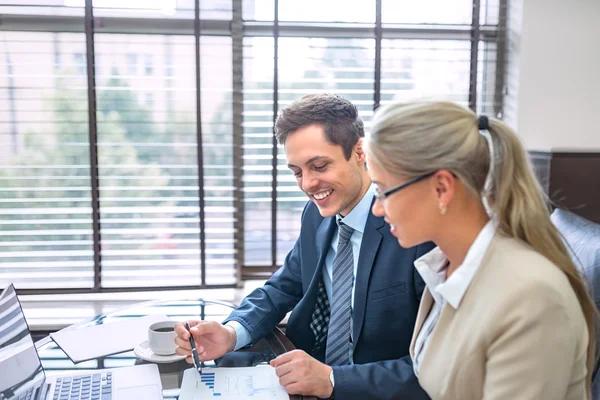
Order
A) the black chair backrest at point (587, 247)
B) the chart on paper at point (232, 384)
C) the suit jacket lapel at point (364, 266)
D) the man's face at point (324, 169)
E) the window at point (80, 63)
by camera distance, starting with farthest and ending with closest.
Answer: the window at point (80, 63) < the man's face at point (324, 169) < the suit jacket lapel at point (364, 266) < the black chair backrest at point (587, 247) < the chart on paper at point (232, 384)

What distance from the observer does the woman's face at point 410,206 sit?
951 mm

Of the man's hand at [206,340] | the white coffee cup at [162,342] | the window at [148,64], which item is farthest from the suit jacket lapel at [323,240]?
the window at [148,64]

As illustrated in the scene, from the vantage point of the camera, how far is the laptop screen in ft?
3.30

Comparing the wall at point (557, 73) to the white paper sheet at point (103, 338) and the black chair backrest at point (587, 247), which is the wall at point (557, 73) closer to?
the black chair backrest at point (587, 247)

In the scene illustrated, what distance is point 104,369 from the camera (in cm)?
126

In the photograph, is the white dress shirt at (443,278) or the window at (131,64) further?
the window at (131,64)

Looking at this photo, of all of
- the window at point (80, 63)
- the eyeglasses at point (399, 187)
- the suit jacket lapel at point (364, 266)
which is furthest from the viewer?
the window at point (80, 63)

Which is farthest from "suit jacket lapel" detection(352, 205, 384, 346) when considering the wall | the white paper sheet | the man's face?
the wall

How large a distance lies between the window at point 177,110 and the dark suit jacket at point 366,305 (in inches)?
47.3

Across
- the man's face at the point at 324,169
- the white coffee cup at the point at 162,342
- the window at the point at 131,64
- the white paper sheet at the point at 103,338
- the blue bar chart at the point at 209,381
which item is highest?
the window at the point at 131,64

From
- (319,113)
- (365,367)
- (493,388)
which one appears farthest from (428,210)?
(319,113)

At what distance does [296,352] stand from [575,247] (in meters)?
0.82

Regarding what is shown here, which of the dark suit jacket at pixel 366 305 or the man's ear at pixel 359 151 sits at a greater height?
the man's ear at pixel 359 151

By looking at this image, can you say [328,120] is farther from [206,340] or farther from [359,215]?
[206,340]
